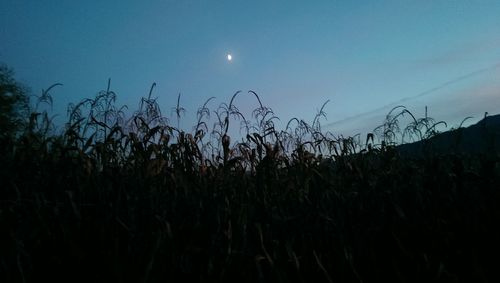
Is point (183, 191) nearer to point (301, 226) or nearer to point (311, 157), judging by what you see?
point (301, 226)

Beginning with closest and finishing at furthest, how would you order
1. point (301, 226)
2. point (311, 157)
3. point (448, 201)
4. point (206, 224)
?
point (206, 224)
point (301, 226)
point (448, 201)
point (311, 157)

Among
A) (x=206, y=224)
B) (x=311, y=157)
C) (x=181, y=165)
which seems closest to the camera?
(x=206, y=224)

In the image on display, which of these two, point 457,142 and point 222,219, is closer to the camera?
point 222,219

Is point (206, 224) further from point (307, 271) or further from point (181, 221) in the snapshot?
point (307, 271)

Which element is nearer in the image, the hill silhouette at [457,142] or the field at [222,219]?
the field at [222,219]

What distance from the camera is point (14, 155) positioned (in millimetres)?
3297

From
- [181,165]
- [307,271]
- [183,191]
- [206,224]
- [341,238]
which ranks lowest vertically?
[307,271]

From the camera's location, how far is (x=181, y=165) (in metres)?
3.43

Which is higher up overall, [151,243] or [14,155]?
[14,155]

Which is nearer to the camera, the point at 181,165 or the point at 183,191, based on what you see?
the point at 183,191

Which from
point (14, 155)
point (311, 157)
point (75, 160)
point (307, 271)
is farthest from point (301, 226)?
point (14, 155)

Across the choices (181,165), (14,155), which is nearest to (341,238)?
(181,165)

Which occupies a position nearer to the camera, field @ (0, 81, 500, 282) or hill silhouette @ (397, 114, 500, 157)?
field @ (0, 81, 500, 282)

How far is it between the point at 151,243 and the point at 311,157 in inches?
86.4
